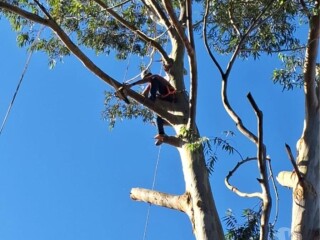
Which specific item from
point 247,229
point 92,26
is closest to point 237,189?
point 247,229

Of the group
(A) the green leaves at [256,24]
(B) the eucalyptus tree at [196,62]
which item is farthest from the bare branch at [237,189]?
(A) the green leaves at [256,24]

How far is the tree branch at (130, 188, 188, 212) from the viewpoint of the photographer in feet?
16.6

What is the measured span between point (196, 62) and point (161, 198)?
1225 mm

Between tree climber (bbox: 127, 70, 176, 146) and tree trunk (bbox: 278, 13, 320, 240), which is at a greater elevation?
tree climber (bbox: 127, 70, 176, 146)

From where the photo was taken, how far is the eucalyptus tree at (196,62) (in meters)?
4.83

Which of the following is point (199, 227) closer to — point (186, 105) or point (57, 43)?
point (186, 105)

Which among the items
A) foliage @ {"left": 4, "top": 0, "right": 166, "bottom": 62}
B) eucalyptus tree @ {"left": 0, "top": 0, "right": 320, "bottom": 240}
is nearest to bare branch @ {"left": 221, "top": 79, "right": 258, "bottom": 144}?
eucalyptus tree @ {"left": 0, "top": 0, "right": 320, "bottom": 240}

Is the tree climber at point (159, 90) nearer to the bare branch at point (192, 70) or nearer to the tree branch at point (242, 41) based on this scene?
the bare branch at point (192, 70)

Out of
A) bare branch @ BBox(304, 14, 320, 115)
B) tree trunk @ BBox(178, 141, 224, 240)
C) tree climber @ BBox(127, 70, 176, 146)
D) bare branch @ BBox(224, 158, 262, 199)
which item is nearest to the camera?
bare branch @ BBox(224, 158, 262, 199)

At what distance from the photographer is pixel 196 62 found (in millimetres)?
4922

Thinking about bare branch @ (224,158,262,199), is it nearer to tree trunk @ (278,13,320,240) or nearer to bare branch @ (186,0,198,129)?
tree trunk @ (278,13,320,240)

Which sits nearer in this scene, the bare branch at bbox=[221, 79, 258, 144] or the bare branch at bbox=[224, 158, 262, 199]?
the bare branch at bbox=[224, 158, 262, 199]

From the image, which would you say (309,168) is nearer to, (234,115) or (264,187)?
(234,115)

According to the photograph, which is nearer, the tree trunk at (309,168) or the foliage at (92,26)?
the tree trunk at (309,168)
